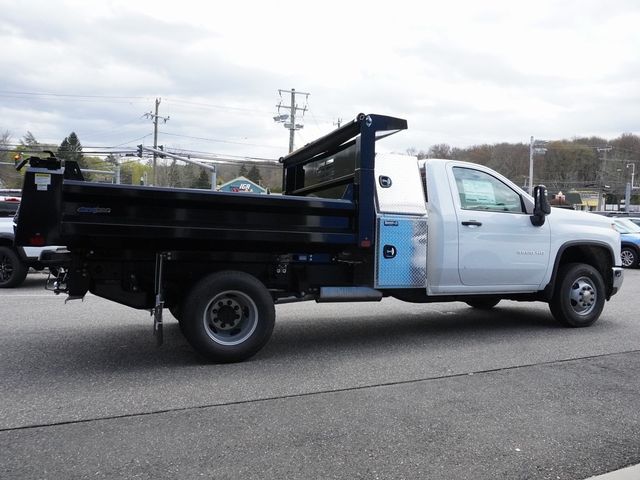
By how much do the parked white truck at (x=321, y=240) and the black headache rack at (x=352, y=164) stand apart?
0.6 inches

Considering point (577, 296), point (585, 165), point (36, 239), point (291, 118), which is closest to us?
point (36, 239)

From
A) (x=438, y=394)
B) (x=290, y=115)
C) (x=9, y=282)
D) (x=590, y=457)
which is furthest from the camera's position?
(x=290, y=115)

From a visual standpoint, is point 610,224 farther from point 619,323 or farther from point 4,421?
point 4,421

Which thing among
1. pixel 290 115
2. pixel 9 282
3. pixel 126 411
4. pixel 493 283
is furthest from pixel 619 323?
pixel 290 115

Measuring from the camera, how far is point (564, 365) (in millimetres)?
5598

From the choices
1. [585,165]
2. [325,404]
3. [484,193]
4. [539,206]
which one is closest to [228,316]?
[325,404]

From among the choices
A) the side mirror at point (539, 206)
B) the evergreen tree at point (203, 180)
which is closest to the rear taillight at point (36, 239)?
the side mirror at point (539, 206)

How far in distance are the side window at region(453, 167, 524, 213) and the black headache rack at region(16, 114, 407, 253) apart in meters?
1.31

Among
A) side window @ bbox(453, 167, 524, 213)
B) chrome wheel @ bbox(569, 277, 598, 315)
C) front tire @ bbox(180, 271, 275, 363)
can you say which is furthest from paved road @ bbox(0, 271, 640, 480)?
side window @ bbox(453, 167, 524, 213)

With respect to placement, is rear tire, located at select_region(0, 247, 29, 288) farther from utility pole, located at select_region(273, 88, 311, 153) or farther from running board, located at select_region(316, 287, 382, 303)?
utility pole, located at select_region(273, 88, 311, 153)

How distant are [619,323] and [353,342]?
4128 mm

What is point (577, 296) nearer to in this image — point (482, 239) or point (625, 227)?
point (482, 239)

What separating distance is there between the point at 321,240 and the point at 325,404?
175 cm

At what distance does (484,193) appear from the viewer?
681cm
